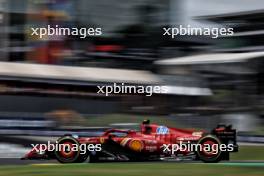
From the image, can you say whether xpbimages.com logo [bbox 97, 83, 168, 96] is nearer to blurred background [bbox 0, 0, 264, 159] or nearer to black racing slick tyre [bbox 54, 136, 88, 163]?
blurred background [bbox 0, 0, 264, 159]

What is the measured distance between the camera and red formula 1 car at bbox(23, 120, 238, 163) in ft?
28.8

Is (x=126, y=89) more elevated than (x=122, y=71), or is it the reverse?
(x=122, y=71)

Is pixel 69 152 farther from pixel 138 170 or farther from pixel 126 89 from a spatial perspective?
pixel 138 170

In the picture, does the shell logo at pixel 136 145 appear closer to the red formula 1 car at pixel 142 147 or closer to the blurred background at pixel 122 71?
the red formula 1 car at pixel 142 147

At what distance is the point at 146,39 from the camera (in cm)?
994

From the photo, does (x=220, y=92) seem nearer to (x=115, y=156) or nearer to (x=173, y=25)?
(x=173, y=25)

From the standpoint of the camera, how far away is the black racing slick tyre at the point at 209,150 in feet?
28.8

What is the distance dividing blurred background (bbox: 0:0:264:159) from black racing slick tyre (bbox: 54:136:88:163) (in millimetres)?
248

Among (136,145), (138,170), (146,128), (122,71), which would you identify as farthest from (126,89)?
(138,170)

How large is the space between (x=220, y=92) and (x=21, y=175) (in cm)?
413

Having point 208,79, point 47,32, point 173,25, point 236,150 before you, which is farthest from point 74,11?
point 236,150

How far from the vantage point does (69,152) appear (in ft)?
28.9

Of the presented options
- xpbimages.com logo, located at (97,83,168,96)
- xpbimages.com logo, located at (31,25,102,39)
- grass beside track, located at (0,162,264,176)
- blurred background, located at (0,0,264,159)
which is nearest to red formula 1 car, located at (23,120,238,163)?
blurred background, located at (0,0,264,159)

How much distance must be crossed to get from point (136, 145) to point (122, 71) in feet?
4.24
